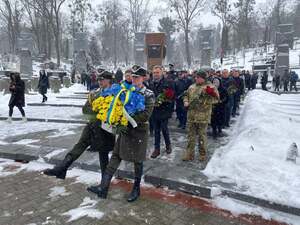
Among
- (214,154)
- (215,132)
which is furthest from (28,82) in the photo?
(214,154)

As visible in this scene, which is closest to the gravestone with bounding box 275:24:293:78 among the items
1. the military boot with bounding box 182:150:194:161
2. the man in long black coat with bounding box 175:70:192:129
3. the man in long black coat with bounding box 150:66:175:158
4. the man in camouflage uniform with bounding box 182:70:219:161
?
the man in long black coat with bounding box 175:70:192:129

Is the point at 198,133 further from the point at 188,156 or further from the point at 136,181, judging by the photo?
the point at 136,181

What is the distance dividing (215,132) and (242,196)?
382 cm

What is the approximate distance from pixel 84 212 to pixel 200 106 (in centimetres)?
283

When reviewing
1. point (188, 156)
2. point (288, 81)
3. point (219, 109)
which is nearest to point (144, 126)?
point (188, 156)

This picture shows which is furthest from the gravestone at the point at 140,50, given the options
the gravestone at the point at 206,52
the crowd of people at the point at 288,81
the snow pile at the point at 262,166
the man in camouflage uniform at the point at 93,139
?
the man in camouflage uniform at the point at 93,139

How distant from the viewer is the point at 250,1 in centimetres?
5497

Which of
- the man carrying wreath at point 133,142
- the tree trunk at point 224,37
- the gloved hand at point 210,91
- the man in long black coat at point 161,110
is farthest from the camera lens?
the tree trunk at point 224,37

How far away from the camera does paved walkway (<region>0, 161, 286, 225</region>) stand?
3.97 meters

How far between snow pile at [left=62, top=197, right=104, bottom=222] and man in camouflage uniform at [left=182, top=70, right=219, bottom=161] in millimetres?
2350

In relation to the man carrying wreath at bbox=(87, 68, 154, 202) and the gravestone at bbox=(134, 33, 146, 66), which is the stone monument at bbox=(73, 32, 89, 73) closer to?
the gravestone at bbox=(134, 33, 146, 66)

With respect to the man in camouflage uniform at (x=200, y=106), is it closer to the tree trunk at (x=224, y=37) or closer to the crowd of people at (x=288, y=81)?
the crowd of people at (x=288, y=81)

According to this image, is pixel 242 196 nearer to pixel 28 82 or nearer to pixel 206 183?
pixel 206 183

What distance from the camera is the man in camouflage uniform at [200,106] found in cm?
572
